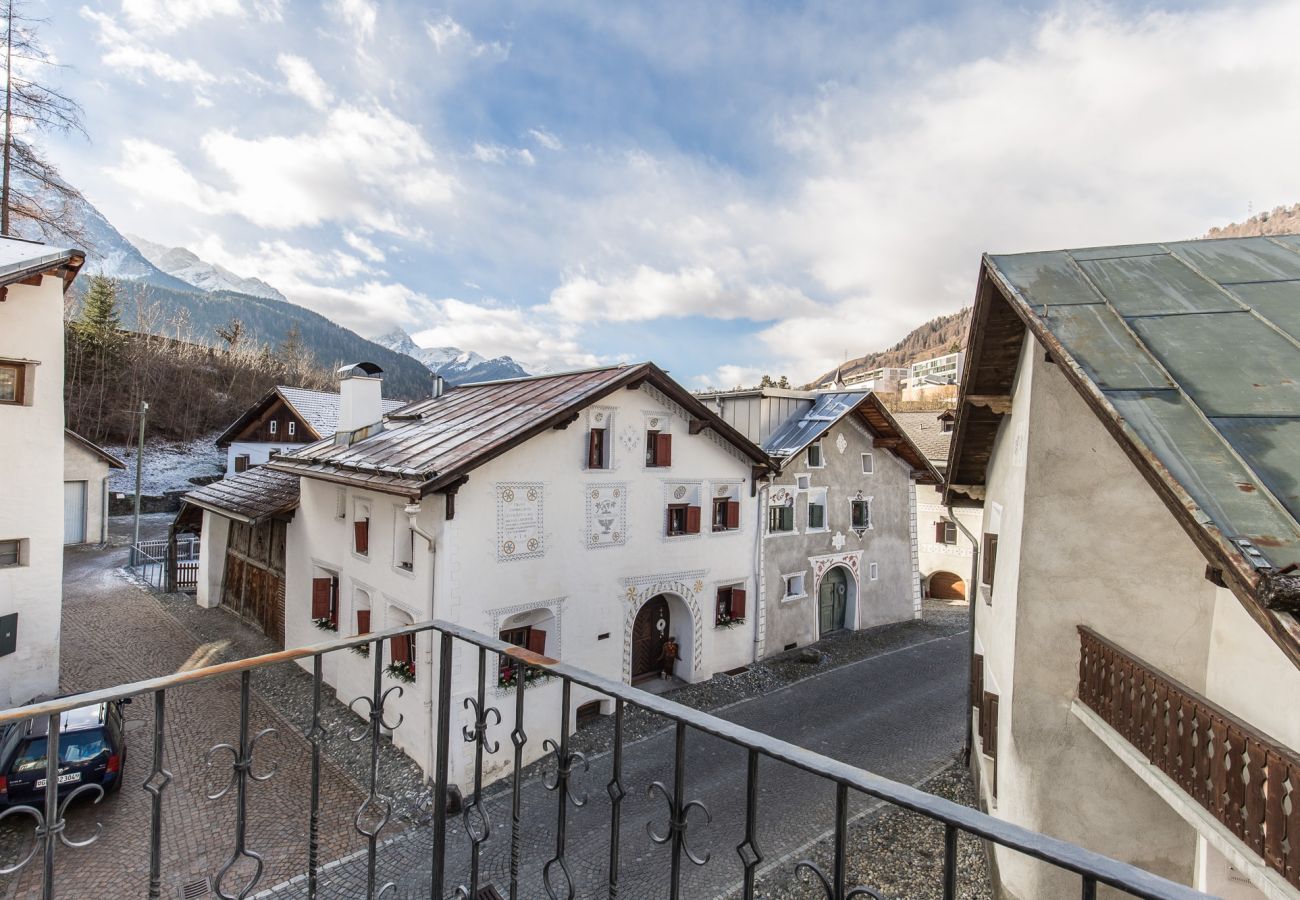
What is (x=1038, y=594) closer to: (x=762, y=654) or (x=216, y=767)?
(x=762, y=654)

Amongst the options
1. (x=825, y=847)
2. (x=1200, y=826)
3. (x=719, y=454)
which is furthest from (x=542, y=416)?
(x=1200, y=826)

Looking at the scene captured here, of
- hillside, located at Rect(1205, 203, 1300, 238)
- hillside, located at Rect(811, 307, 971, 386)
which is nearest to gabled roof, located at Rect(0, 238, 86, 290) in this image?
hillside, located at Rect(1205, 203, 1300, 238)

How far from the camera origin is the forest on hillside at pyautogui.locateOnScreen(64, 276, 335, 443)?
1534 inches

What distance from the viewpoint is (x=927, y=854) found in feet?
29.9

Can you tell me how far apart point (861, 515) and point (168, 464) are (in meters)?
42.9

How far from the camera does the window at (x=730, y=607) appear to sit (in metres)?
15.9

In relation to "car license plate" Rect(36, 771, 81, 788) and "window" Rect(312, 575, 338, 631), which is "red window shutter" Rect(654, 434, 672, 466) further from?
"car license plate" Rect(36, 771, 81, 788)

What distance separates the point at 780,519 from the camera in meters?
17.9

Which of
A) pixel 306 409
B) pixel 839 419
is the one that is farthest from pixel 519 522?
pixel 306 409

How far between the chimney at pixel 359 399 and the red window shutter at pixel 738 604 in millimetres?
9877

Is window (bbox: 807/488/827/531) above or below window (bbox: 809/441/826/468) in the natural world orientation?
below

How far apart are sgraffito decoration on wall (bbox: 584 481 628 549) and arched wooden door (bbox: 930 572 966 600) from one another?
19161 millimetres

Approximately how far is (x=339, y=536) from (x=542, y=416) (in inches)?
236

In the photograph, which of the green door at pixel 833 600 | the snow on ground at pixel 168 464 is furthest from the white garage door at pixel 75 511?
the green door at pixel 833 600
